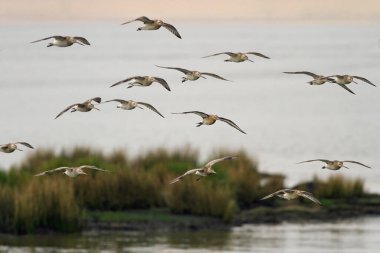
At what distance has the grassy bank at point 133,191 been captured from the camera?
44125 millimetres

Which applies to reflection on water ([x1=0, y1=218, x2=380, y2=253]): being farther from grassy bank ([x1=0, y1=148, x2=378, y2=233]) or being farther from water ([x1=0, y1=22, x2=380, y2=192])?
water ([x1=0, y1=22, x2=380, y2=192])

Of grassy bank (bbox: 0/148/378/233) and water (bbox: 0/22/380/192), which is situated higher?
water (bbox: 0/22/380/192)

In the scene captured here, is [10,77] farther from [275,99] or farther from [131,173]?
[131,173]

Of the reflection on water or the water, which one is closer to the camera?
the reflection on water

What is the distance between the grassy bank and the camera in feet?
145

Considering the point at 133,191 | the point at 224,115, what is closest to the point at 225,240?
the point at 133,191

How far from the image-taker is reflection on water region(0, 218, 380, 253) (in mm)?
44156

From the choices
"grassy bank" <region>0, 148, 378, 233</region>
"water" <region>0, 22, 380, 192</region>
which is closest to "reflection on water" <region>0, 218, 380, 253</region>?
"grassy bank" <region>0, 148, 378, 233</region>

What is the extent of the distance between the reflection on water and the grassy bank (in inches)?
19.0

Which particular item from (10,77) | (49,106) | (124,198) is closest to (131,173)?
(124,198)

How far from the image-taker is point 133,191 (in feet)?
152

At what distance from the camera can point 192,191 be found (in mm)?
46281

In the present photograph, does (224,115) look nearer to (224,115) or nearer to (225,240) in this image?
(224,115)

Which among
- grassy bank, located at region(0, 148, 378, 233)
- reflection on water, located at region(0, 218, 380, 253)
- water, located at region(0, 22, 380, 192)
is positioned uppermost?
water, located at region(0, 22, 380, 192)
